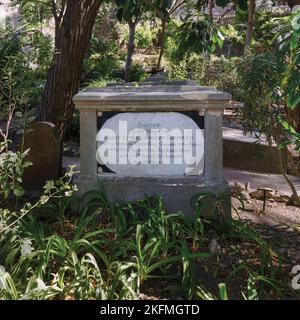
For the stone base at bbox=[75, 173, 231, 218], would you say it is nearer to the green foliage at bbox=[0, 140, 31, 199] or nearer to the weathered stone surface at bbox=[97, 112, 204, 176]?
the weathered stone surface at bbox=[97, 112, 204, 176]

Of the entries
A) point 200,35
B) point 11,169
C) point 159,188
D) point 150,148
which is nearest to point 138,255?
point 11,169

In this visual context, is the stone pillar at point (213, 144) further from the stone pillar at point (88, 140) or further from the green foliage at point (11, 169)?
the green foliage at point (11, 169)

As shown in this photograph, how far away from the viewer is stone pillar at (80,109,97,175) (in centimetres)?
431

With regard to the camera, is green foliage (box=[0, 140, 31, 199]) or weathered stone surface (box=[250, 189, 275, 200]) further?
weathered stone surface (box=[250, 189, 275, 200])

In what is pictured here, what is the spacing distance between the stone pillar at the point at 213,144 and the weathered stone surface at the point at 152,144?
5cm

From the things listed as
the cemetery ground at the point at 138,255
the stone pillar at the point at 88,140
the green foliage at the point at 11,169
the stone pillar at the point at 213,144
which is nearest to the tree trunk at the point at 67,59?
the stone pillar at the point at 88,140

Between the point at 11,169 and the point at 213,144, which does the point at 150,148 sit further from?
the point at 11,169

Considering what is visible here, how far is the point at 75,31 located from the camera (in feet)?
21.2

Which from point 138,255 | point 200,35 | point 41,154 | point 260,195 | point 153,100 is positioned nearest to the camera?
point 138,255

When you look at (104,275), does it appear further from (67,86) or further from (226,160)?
(226,160)

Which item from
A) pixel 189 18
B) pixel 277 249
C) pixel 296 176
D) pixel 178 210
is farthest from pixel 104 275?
pixel 296 176

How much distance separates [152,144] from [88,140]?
1.88ft

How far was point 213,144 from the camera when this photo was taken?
14.1 feet

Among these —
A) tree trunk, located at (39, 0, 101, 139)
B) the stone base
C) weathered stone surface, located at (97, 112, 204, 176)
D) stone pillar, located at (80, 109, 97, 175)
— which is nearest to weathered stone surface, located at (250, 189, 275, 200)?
the stone base
